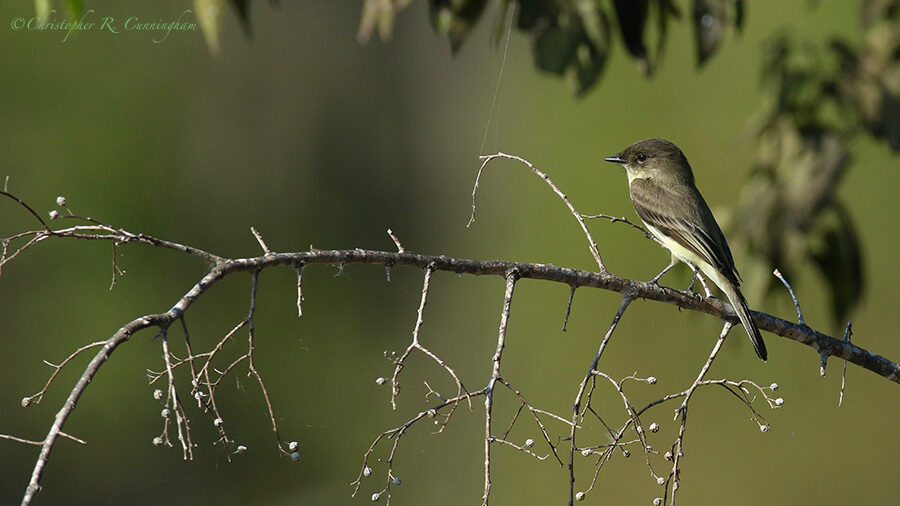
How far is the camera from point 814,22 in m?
4.40

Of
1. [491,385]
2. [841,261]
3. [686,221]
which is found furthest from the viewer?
[686,221]

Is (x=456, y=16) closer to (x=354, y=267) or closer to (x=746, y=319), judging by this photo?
(x=746, y=319)

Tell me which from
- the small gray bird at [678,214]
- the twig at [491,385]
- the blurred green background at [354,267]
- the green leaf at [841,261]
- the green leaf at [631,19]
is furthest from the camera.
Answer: the blurred green background at [354,267]

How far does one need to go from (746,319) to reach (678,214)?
82 cm

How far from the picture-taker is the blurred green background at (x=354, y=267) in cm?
478

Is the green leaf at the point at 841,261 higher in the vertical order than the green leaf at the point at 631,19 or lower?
lower

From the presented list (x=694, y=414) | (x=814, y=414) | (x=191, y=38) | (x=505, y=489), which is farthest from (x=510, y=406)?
(x=191, y=38)

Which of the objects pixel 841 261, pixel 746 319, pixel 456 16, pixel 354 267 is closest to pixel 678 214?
pixel 841 261

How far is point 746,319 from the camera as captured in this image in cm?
221

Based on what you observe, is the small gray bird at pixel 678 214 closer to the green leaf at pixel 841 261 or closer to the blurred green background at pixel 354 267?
the green leaf at pixel 841 261

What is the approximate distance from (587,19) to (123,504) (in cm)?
484

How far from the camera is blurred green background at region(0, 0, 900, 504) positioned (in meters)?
4.78

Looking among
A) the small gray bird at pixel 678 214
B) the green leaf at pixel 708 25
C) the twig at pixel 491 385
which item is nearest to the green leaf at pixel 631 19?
the green leaf at pixel 708 25

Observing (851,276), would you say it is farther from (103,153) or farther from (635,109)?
(103,153)
